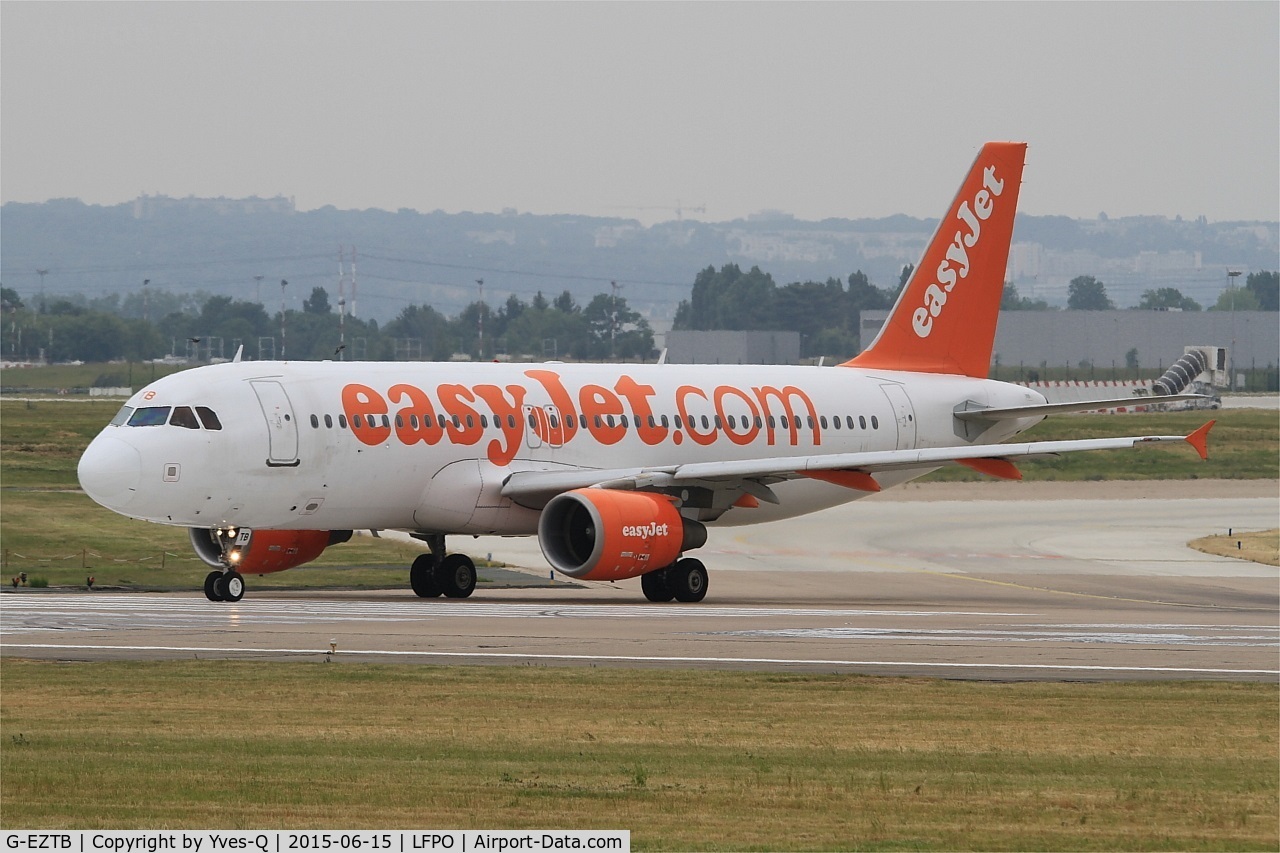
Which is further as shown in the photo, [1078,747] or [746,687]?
[746,687]

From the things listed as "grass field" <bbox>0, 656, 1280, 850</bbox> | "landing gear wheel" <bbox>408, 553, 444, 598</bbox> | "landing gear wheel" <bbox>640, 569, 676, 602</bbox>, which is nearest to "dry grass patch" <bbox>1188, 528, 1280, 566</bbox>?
"landing gear wheel" <bbox>640, 569, 676, 602</bbox>

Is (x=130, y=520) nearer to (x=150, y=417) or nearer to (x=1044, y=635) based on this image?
(x=150, y=417)

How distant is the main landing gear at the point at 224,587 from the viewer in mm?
35688

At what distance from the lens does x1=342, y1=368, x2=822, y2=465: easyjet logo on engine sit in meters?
37.4

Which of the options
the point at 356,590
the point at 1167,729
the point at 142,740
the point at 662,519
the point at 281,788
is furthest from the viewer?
the point at 356,590

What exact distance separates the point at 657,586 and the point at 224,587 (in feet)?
26.9

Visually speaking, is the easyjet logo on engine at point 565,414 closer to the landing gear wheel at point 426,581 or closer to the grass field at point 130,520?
the landing gear wheel at point 426,581

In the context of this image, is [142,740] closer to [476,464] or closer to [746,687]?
[746,687]

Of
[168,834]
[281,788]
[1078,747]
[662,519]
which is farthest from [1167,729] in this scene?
[662,519]

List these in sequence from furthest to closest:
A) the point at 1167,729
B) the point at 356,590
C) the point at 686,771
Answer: the point at 356,590 → the point at 1167,729 → the point at 686,771

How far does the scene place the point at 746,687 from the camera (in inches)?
900

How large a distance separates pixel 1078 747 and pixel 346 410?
20.5 meters
